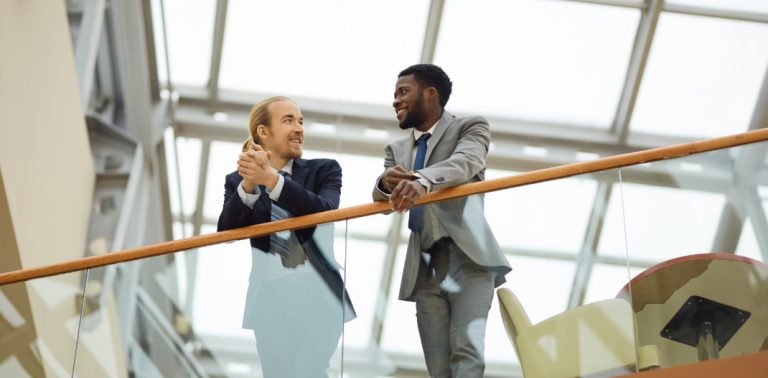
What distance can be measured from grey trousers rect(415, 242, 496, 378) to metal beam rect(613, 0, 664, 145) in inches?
311

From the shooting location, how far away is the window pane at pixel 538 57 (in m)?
12.7

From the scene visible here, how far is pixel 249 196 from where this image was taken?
540 centimetres

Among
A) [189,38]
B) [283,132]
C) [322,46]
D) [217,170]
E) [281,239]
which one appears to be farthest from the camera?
[217,170]

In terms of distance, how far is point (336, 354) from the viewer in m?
5.24

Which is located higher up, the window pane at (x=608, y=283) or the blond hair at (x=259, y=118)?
the blond hair at (x=259, y=118)

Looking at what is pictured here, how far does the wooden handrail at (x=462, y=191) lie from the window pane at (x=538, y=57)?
7.38m

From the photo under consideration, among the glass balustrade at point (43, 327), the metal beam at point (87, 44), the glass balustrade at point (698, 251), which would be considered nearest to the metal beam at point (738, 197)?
the glass balustrade at point (698, 251)

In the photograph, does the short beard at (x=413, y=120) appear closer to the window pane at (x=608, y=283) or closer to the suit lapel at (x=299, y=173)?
the suit lapel at (x=299, y=173)

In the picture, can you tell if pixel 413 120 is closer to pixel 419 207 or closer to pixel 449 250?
pixel 419 207

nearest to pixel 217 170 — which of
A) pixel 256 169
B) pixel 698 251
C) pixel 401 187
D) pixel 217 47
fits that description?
pixel 217 47

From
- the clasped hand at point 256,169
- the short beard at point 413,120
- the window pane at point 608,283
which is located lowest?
the window pane at point 608,283

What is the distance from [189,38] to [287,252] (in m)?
7.70

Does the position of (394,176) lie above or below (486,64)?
above

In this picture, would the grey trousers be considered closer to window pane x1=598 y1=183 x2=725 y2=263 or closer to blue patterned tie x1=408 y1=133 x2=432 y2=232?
blue patterned tie x1=408 y1=133 x2=432 y2=232
